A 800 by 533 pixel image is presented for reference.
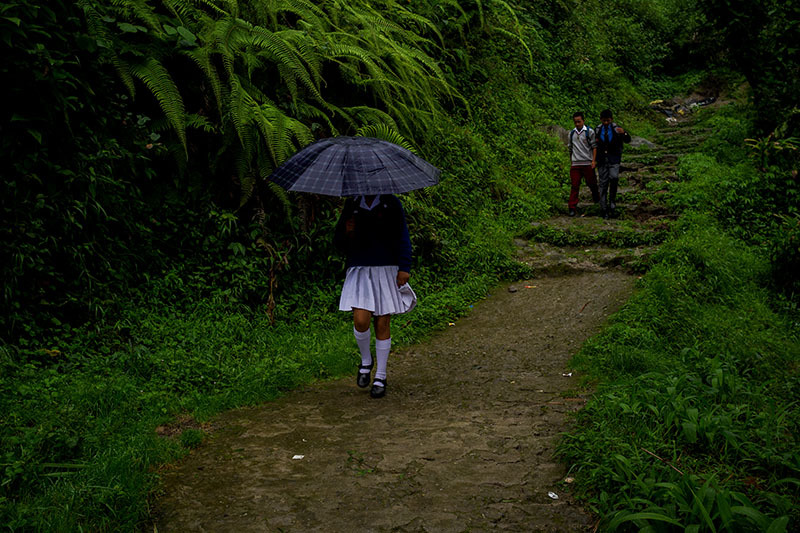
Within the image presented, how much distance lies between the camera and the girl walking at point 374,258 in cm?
490

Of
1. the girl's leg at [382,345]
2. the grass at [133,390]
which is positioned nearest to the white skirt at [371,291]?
the girl's leg at [382,345]

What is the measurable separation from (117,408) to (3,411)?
2.25 ft

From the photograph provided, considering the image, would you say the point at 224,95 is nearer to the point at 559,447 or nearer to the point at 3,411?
the point at 3,411

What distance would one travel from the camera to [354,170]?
14.9 ft

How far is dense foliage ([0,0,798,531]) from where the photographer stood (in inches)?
158

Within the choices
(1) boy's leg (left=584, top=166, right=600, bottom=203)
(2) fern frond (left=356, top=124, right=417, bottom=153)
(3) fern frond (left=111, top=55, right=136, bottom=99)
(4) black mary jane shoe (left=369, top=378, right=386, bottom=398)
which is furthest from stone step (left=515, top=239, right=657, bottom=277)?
(3) fern frond (left=111, top=55, right=136, bottom=99)

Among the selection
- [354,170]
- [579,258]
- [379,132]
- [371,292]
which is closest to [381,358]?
[371,292]

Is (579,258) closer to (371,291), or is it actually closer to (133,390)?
(371,291)

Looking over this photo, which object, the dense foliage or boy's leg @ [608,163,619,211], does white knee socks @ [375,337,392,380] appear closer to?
the dense foliage

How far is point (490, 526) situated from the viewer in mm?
2961

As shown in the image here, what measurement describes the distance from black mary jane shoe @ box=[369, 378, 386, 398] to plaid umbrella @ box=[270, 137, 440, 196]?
62.7 inches

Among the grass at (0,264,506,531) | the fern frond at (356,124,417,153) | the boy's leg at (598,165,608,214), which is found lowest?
the grass at (0,264,506,531)

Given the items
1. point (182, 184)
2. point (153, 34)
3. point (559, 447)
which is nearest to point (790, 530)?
point (559, 447)

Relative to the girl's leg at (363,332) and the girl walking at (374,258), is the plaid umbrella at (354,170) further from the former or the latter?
the girl's leg at (363,332)
